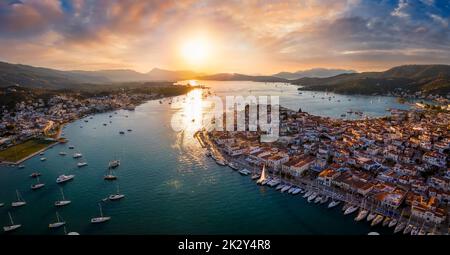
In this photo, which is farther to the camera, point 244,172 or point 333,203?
point 244,172

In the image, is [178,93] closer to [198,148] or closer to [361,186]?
[198,148]

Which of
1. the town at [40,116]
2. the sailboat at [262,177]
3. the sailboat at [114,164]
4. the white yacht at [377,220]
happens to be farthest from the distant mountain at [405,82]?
the sailboat at [114,164]

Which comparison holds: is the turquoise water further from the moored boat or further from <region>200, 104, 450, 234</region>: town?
<region>200, 104, 450, 234</region>: town

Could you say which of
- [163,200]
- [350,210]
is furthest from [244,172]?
[350,210]

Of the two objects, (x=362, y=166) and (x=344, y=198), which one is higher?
(x=362, y=166)

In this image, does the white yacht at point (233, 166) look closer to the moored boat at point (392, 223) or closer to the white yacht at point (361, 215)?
the white yacht at point (361, 215)

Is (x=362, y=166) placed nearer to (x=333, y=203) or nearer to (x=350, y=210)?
(x=333, y=203)
